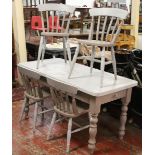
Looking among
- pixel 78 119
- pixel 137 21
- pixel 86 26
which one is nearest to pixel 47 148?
pixel 78 119

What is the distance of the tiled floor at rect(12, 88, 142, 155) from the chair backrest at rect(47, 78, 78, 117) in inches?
17.1

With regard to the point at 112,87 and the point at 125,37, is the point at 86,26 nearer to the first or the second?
the point at 125,37

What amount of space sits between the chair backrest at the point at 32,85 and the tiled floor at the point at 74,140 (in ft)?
1.40

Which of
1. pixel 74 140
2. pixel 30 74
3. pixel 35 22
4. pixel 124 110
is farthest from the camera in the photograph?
pixel 35 22

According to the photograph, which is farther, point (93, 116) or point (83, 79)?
point (83, 79)

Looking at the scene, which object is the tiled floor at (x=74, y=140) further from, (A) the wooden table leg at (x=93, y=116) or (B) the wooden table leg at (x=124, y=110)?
(A) the wooden table leg at (x=93, y=116)

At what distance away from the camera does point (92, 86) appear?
2443 mm

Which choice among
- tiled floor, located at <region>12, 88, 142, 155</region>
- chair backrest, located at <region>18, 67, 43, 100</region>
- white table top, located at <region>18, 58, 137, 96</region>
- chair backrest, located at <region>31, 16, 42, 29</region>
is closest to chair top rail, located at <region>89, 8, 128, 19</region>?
white table top, located at <region>18, 58, 137, 96</region>

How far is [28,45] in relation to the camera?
5.79 metres

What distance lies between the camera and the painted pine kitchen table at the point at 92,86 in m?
2.38

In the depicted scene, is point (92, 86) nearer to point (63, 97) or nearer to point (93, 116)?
point (93, 116)

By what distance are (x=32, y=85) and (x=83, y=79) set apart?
0.74m

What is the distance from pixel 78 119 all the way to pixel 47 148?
2.63 ft

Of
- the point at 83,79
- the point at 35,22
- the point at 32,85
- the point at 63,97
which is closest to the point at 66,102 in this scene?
the point at 63,97
